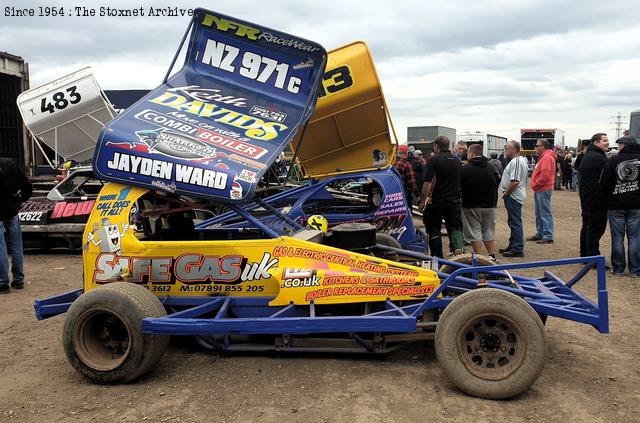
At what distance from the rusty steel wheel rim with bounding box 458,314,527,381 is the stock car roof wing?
1.85 m

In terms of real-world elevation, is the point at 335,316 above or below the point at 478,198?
below

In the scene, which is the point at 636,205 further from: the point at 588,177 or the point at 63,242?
the point at 63,242

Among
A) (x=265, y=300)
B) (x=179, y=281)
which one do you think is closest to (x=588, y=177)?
(x=265, y=300)

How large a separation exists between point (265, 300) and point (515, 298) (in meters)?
1.85

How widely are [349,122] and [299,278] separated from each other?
422 cm

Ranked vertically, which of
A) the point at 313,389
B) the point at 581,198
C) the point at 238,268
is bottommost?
the point at 313,389

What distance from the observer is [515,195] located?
8938mm

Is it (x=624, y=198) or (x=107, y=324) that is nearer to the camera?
(x=107, y=324)

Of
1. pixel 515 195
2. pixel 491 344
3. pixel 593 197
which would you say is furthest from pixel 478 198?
pixel 491 344

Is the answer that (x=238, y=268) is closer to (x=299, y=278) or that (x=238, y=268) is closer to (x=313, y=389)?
(x=299, y=278)

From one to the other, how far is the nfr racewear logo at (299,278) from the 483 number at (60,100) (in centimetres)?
895

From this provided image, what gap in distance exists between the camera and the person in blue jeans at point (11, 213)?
6.73 metres

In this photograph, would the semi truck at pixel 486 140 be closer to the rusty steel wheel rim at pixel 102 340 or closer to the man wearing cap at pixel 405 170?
the man wearing cap at pixel 405 170

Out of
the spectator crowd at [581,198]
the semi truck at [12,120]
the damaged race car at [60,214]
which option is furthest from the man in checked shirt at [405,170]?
the semi truck at [12,120]
